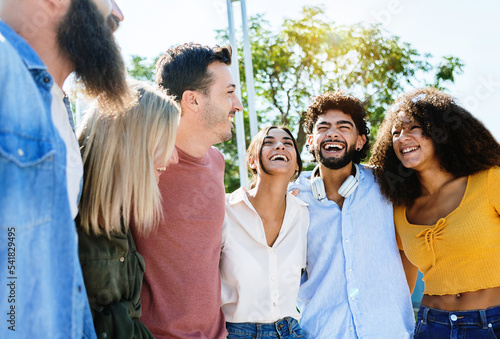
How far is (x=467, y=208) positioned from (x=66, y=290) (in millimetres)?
2519

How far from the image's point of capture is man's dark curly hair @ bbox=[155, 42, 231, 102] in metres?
3.14

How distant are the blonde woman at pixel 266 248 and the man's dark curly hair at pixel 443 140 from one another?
2.45ft

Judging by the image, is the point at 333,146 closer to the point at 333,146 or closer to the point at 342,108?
the point at 333,146

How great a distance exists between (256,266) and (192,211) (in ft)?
2.18

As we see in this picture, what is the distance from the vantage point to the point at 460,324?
287 centimetres

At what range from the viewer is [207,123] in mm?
3082

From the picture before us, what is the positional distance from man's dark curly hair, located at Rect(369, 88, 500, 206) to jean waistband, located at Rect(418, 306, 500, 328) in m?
0.80

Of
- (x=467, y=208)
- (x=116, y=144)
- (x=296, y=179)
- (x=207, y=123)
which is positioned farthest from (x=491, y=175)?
(x=116, y=144)

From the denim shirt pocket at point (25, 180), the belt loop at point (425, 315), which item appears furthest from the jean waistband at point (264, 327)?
the denim shirt pocket at point (25, 180)

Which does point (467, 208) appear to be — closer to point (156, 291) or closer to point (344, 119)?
point (344, 119)

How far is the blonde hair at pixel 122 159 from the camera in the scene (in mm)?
1902

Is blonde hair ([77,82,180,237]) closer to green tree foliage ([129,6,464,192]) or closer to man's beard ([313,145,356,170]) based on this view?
man's beard ([313,145,356,170])

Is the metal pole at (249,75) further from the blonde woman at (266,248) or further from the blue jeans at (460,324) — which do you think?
the blue jeans at (460,324)

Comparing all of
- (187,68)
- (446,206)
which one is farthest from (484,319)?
(187,68)
